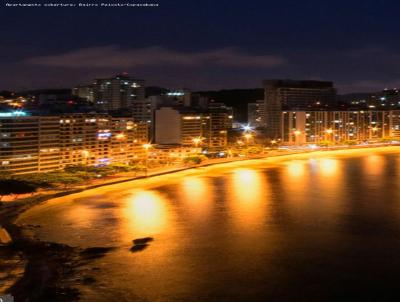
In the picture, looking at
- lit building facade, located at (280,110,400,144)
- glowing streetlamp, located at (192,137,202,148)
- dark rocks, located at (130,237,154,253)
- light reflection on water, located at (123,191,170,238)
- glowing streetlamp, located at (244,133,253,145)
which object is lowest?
dark rocks, located at (130,237,154,253)

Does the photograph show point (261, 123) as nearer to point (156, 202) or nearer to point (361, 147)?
point (361, 147)

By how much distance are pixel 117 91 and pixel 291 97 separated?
476 inches

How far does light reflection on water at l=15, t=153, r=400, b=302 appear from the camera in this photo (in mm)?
5535

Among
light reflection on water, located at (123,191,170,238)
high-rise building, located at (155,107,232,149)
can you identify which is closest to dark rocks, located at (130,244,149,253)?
light reflection on water, located at (123,191,170,238)

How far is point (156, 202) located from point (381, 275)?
5845 mm

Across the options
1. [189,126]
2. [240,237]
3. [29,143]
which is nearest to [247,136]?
[189,126]

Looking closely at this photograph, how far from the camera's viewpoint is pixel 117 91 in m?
39.5

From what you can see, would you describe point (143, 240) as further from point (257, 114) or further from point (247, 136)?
point (257, 114)

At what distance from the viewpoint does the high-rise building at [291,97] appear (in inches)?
1198

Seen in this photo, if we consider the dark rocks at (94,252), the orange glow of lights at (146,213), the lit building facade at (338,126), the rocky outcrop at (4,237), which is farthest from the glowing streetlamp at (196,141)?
the dark rocks at (94,252)

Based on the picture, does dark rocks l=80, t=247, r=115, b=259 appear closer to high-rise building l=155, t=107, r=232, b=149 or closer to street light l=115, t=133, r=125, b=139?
street light l=115, t=133, r=125, b=139

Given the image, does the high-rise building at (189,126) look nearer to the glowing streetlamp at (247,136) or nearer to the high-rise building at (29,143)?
the glowing streetlamp at (247,136)

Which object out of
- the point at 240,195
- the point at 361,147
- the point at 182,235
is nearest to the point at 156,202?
the point at 240,195

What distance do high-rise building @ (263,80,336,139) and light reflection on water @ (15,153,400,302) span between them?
1633 centimetres
